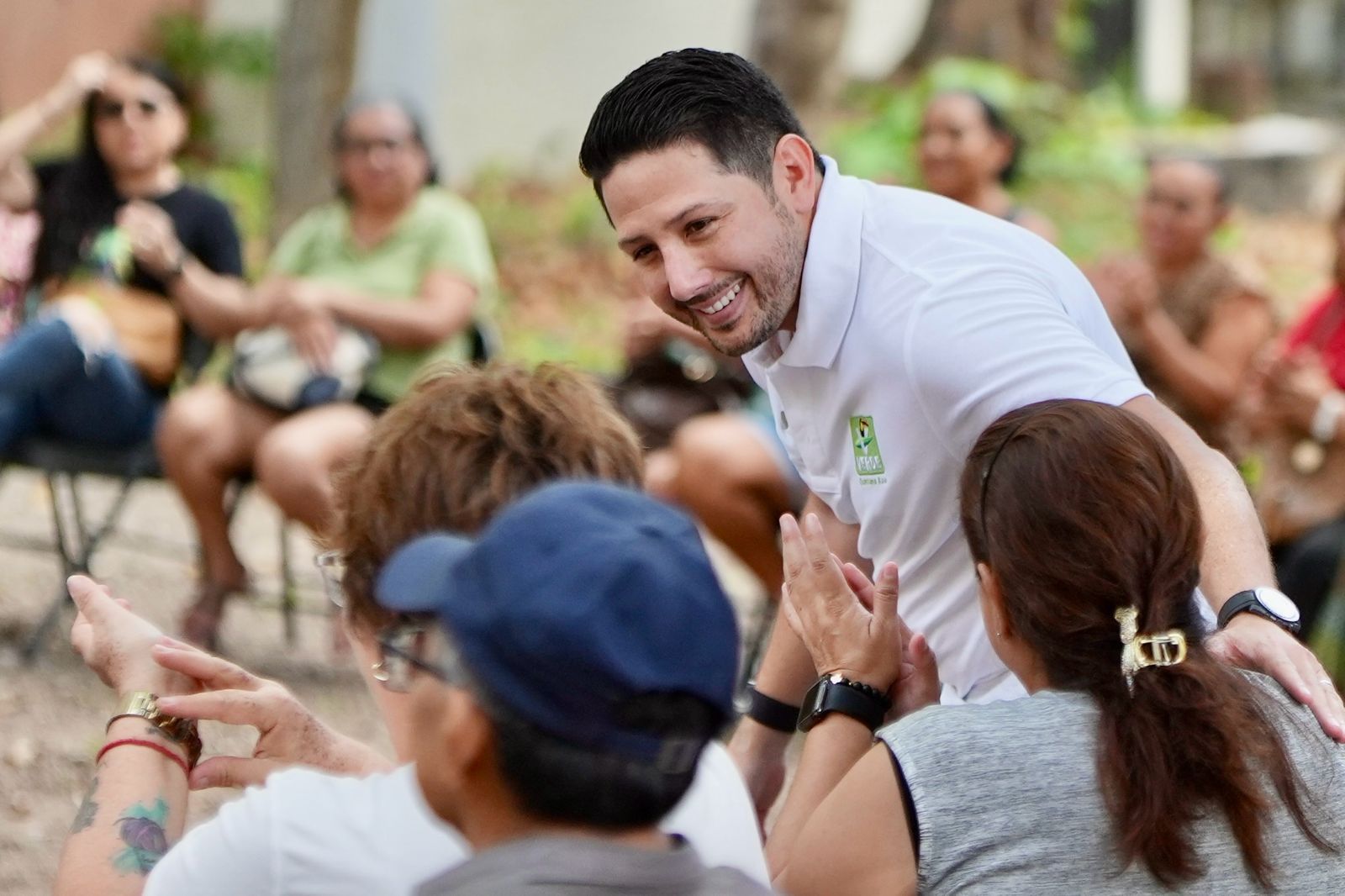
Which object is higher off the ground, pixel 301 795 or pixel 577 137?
pixel 301 795

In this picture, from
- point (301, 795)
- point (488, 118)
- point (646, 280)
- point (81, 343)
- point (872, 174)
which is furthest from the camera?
point (488, 118)

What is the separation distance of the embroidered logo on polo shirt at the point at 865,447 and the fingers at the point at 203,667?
105cm

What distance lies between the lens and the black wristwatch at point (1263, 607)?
7.57 ft

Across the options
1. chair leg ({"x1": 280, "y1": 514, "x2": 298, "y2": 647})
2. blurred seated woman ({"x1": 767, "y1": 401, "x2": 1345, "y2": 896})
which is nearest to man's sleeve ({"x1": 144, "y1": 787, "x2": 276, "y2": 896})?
blurred seated woman ({"x1": 767, "y1": 401, "x2": 1345, "y2": 896})

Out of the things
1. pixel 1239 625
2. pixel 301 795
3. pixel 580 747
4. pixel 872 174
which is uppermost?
pixel 580 747

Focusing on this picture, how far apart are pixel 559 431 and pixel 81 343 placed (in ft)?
12.1

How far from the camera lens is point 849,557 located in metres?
3.02

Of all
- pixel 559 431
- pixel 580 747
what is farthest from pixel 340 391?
pixel 580 747

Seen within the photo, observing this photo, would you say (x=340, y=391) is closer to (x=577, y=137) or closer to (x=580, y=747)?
(x=580, y=747)

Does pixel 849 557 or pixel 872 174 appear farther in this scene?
pixel 872 174

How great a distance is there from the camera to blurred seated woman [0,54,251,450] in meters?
5.34

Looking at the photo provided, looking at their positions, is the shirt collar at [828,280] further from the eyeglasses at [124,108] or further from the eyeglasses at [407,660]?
the eyeglasses at [124,108]

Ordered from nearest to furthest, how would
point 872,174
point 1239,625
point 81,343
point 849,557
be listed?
point 1239,625
point 849,557
point 81,343
point 872,174

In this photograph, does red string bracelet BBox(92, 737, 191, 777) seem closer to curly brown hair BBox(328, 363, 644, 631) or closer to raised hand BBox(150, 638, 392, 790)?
raised hand BBox(150, 638, 392, 790)
